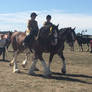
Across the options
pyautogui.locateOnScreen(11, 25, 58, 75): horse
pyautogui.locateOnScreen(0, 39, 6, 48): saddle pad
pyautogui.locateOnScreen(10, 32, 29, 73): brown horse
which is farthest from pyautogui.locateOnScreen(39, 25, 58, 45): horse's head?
pyautogui.locateOnScreen(0, 39, 6, 48): saddle pad

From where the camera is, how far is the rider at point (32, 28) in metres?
14.5

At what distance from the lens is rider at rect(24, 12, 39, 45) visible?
1451 cm

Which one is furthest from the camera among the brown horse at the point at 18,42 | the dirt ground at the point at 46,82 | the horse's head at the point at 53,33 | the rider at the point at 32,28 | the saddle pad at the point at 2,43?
the saddle pad at the point at 2,43

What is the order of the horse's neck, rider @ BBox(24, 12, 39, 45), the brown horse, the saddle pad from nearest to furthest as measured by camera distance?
rider @ BBox(24, 12, 39, 45) → the horse's neck → the brown horse → the saddle pad

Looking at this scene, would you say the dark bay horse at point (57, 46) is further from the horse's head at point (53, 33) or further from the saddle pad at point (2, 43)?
the saddle pad at point (2, 43)

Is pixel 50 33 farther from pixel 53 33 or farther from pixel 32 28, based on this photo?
pixel 32 28

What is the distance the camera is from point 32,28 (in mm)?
14625

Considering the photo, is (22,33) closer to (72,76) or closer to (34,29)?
(34,29)

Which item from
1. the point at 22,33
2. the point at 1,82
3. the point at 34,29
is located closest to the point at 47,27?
the point at 34,29

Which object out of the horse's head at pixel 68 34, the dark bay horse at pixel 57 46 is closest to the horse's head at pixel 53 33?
the dark bay horse at pixel 57 46

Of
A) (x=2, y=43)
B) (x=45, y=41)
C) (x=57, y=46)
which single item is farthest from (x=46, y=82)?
(x=2, y=43)

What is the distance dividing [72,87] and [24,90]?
177cm

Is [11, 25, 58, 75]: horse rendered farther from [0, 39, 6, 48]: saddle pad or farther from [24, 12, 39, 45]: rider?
[0, 39, 6, 48]: saddle pad

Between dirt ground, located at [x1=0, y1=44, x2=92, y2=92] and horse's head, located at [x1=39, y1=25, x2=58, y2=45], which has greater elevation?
horse's head, located at [x1=39, y1=25, x2=58, y2=45]
